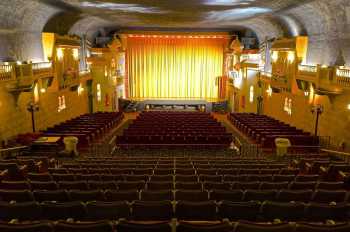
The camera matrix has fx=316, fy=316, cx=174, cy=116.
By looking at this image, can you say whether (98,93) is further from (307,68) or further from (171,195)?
(171,195)

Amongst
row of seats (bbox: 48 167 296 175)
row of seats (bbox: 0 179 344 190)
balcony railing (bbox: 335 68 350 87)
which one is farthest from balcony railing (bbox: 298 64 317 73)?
row of seats (bbox: 0 179 344 190)

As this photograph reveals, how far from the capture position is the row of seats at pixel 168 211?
205 inches

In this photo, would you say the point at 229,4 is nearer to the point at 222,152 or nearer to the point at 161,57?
the point at 222,152

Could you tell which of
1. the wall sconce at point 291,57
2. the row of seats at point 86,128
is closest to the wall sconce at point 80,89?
the row of seats at point 86,128

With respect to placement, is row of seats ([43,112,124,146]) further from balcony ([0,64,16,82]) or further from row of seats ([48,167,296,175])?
row of seats ([48,167,296,175])

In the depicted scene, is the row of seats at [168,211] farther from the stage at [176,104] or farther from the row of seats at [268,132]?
the stage at [176,104]

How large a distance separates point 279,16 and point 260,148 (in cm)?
920

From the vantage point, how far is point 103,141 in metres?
18.3

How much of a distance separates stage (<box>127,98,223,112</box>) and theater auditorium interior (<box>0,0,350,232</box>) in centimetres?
11

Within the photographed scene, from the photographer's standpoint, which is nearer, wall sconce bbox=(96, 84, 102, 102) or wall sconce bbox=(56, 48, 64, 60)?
wall sconce bbox=(56, 48, 64, 60)

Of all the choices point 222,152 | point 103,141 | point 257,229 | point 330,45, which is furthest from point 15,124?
point 330,45

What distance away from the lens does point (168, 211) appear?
5.24 meters

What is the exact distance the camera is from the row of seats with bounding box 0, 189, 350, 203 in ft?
19.6

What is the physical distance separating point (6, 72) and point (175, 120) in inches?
426
